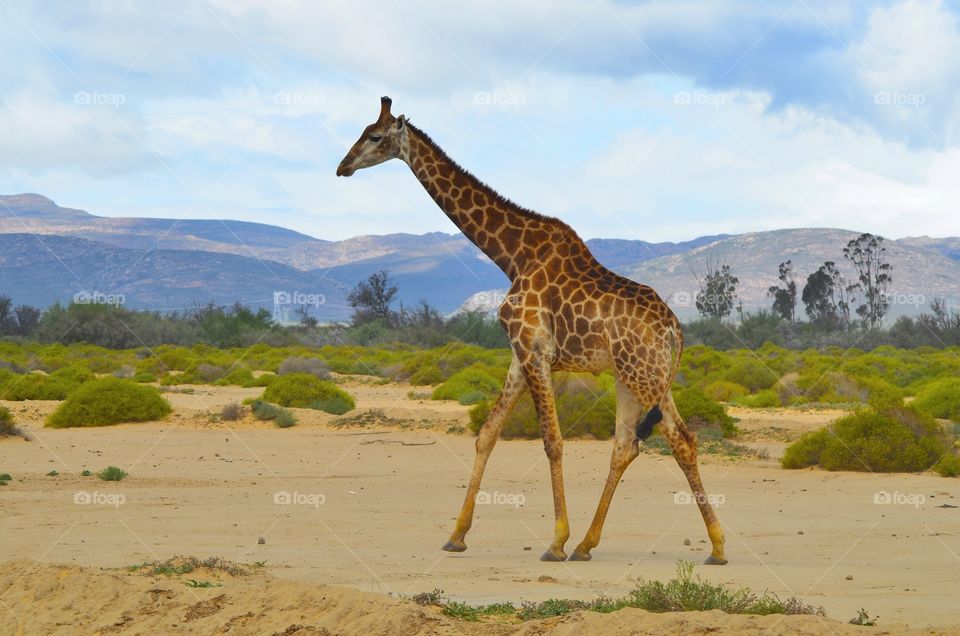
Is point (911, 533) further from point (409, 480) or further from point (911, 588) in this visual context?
point (409, 480)

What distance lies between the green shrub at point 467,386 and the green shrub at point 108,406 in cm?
765

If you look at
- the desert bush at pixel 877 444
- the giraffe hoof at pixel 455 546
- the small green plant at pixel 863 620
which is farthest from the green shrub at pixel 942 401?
the small green plant at pixel 863 620

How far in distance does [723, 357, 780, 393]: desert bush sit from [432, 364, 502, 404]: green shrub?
6664 mm

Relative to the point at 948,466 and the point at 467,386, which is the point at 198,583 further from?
the point at 467,386

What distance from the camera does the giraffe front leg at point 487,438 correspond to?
10898mm

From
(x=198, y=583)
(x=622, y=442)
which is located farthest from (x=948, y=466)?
(x=198, y=583)

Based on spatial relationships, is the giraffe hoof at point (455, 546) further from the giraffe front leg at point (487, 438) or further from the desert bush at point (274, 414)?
the desert bush at point (274, 414)

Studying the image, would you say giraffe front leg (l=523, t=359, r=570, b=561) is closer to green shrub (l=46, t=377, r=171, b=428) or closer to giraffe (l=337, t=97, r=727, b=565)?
giraffe (l=337, t=97, r=727, b=565)

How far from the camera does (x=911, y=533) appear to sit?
1195 centimetres

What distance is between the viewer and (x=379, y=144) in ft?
37.8

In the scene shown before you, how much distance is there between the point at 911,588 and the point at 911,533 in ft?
11.1

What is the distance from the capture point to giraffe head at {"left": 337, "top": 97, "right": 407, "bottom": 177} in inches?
448

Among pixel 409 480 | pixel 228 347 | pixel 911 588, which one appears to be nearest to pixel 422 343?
pixel 228 347

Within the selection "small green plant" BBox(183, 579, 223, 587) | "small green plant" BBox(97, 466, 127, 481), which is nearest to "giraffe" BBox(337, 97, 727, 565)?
"small green plant" BBox(183, 579, 223, 587)
